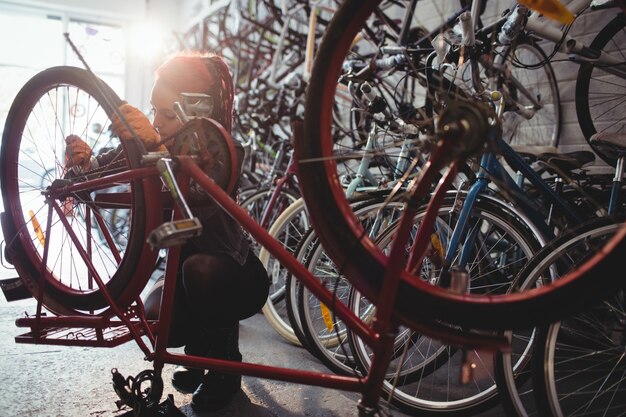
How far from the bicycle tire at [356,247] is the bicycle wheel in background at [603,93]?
4.65ft

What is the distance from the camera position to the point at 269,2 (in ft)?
11.6

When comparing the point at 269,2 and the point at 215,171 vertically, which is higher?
the point at 269,2

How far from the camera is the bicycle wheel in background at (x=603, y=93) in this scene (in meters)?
1.86

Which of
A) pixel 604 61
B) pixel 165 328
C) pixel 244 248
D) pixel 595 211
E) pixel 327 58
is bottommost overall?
pixel 165 328

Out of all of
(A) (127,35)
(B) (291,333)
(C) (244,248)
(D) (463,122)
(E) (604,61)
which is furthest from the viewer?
(A) (127,35)

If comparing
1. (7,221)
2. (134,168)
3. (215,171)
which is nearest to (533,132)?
(215,171)

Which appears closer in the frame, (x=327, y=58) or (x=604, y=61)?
(x=327, y=58)

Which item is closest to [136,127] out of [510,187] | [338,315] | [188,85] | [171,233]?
[188,85]

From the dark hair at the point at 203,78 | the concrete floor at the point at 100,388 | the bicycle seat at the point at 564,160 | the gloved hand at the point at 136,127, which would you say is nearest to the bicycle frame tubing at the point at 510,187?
the bicycle seat at the point at 564,160

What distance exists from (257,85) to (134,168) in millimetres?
2429

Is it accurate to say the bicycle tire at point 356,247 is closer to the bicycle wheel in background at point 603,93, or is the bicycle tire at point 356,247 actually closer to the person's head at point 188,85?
the person's head at point 188,85

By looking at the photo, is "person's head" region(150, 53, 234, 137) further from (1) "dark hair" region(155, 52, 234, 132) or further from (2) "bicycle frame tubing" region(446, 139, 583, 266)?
(2) "bicycle frame tubing" region(446, 139, 583, 266)

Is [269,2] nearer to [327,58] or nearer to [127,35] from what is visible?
[327,58]

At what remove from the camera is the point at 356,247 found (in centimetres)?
84
